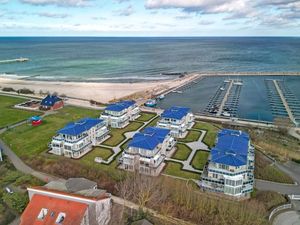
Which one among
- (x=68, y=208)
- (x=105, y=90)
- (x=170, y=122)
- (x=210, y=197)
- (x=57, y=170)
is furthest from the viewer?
(x=105, y=90)

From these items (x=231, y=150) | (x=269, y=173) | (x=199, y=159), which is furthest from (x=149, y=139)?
(x=269, y=173)

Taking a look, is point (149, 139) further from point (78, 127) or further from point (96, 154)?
point (78, 127)

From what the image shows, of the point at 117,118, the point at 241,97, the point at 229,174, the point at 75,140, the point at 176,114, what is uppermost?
the point at 176,114

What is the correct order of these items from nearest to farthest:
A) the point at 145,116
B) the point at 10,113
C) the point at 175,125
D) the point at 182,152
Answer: the point at 182,152 < the point at 175,125 < the point at 145,116 < the point at 10,113

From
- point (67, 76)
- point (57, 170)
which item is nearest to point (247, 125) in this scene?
point (57, 170)

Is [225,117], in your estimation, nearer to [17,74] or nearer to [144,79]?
[144,79]

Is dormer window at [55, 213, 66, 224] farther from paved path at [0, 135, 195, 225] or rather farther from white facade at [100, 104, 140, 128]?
white facade at [100, 104, 140, 128]

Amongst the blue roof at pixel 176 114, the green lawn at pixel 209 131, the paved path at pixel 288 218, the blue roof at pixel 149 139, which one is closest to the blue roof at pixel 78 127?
the blue roof at pixel 149 139
